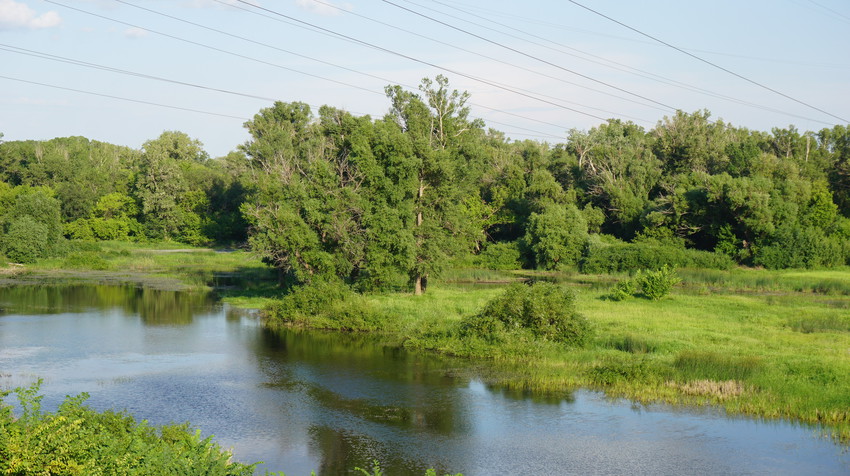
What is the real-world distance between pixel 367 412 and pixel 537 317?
34.3ft

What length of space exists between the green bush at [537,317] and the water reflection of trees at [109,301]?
17897 mm

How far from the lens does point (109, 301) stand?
158 ft

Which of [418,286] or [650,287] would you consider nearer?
[650,287]

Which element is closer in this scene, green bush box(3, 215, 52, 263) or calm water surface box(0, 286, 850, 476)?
calm water surface box(0, 286, 850, 476)

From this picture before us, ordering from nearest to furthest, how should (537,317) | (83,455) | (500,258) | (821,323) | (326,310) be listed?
1. (83,455)
2. (537,317)
3. (821,323)
4. (326,310)
5. (500,258)

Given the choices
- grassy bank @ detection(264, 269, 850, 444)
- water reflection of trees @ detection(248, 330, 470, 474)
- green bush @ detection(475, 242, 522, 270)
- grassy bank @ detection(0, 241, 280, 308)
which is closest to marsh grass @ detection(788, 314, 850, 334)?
grassy bank @ detection(264, 269, 850, 444)

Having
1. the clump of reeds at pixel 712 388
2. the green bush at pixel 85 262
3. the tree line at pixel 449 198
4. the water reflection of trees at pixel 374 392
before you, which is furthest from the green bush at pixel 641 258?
the green bush at pixel 85 262

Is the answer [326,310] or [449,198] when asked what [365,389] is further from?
[449,198]

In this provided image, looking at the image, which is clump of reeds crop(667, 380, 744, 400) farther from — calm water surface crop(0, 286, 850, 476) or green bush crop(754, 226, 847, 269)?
green bush crop(754, 226, 847, 269)

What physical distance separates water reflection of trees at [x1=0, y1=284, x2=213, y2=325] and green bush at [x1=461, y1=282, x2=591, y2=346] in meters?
17.9

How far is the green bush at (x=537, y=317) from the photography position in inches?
1244

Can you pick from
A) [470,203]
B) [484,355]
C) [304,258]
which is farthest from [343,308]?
[470,203]

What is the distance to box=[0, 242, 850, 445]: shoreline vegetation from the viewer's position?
2459cm

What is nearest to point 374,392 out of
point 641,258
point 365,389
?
point 365,389
